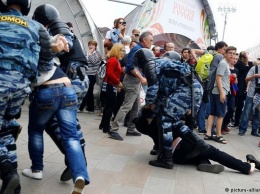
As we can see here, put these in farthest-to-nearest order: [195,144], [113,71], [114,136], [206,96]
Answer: [206,96], [113,71], [114,136], [195,144]

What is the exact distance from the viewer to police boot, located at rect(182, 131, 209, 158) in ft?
13.8

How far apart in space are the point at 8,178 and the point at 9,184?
0.06 meters

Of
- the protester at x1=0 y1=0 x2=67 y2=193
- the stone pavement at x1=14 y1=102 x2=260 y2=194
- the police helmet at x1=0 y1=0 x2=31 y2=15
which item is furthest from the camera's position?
the stone pavement at x1=14 y1=102 x2=260 y2=194

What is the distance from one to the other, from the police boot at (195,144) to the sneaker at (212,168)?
0.19m

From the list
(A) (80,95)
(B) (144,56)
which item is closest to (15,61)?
(A) (80,95)

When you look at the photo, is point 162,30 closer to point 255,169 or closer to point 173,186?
point 255,169

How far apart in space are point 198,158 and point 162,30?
37.0 feet

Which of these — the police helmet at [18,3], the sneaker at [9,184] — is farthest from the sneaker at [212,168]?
the police helmet at [18,3]

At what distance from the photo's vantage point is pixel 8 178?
2684mm

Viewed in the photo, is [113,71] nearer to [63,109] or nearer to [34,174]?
[34,174]

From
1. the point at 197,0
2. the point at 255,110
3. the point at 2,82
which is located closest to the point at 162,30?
the point at 197,0

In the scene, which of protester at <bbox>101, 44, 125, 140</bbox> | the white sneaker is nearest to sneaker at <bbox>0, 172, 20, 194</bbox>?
the white sneaker

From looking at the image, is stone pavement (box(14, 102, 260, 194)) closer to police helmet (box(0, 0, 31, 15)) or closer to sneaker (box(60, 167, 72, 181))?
sneaker (box(60, 167, 72, 181))

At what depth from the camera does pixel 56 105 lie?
9.96 feet
